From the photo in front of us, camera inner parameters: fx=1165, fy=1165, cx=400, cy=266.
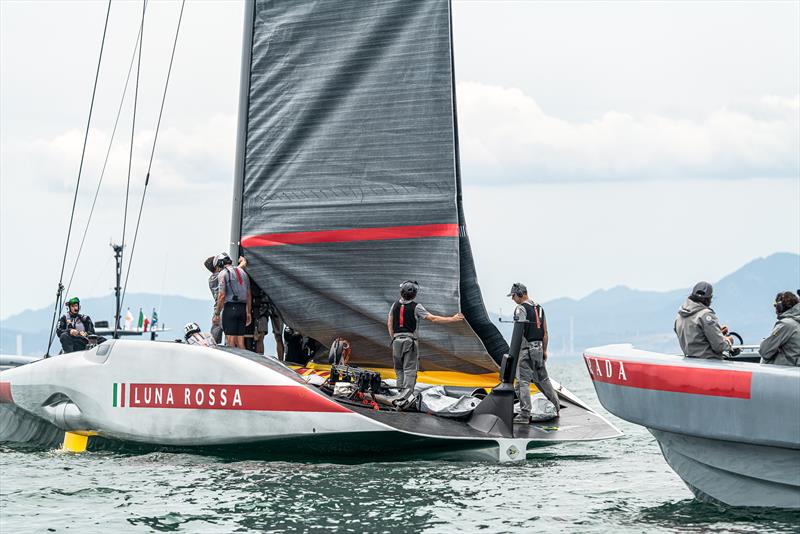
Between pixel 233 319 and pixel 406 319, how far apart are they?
1898 millimetres

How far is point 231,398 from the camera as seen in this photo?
10.6 m

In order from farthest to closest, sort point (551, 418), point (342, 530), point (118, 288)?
point (118, 288) → point (551, 418) → point (342, 530)

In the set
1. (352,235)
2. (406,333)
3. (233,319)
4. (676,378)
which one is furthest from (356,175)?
(676,378)

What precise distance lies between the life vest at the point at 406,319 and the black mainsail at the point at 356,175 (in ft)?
1.53

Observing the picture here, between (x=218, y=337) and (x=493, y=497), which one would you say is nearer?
(x=493, y=497)

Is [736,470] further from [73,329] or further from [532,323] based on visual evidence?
[73,329]

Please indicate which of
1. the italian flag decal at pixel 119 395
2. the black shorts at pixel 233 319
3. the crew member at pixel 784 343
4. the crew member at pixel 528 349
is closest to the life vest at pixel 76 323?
the black shorts at pixel 233 319

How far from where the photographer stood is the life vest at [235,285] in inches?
486

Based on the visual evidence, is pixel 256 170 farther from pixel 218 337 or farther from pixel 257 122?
pixel 218 337

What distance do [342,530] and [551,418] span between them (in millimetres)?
4687

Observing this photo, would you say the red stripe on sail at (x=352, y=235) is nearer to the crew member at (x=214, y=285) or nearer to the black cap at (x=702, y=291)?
the crew member at (x=214, y=285)

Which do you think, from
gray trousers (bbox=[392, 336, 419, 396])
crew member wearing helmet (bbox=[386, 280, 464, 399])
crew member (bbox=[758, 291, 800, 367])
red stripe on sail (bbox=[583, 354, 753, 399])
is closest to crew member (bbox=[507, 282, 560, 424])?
crew member wearing helmet (bbox=[386, 280, 464, 399])

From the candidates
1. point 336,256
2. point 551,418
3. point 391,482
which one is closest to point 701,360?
point 391,482

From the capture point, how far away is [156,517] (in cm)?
841
